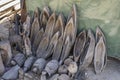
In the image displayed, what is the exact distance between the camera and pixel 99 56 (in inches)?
128

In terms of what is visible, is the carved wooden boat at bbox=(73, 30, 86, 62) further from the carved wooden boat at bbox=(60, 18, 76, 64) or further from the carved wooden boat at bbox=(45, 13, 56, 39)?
the carved wooden boat at bbox=(45, 13, 56, 39)

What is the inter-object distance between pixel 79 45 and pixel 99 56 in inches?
14.0

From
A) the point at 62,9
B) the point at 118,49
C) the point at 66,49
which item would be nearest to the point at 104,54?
the point at 118,49

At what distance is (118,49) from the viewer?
3.33m

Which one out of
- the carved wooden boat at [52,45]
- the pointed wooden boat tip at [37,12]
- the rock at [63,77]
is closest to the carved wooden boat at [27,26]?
the pointed wooden boat tip at [37,12]

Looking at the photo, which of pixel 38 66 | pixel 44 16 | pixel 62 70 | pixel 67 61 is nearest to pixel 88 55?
pixel 67 61

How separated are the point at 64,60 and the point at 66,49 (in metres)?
0.17

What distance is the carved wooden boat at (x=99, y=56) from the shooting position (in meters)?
3.23

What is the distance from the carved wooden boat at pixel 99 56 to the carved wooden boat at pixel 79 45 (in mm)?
226

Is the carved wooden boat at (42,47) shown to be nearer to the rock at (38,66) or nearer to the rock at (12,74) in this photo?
the rock at (38,66)

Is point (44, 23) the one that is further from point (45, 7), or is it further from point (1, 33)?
point (1, 33)

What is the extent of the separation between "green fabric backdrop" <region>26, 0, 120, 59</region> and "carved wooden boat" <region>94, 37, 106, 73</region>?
14cm

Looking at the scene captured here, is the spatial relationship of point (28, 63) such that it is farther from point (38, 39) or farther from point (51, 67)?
point (38, 39)

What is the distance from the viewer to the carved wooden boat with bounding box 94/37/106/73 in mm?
3230
